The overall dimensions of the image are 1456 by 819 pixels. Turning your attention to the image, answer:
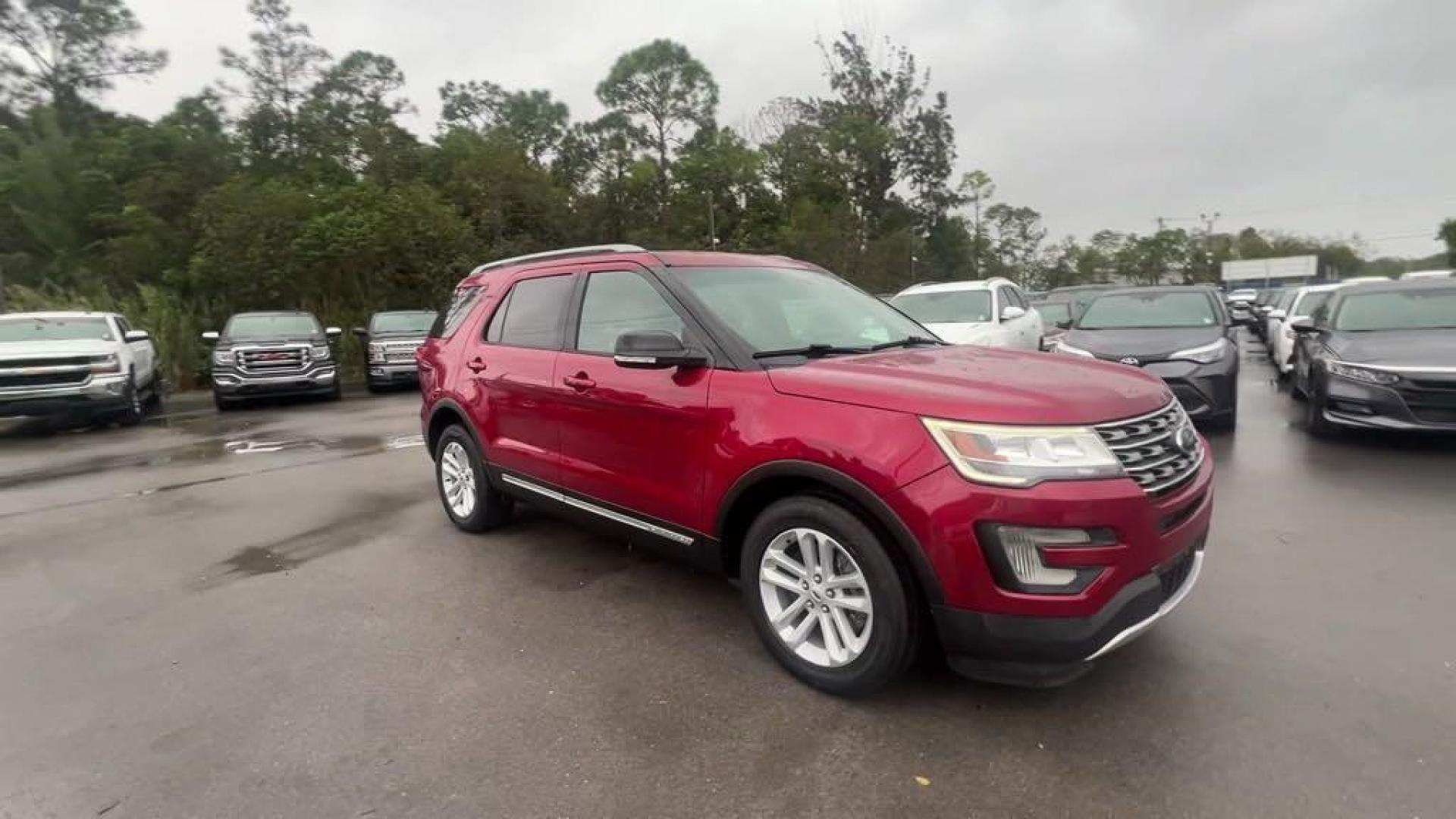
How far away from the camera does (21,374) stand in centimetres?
1001

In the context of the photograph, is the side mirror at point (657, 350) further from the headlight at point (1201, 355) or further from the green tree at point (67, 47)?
the green tree at point (67, 47)

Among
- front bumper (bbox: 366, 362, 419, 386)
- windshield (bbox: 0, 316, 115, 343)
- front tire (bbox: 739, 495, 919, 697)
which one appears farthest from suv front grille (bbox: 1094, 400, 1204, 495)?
front bumper (bbox: 366, 362, 419, 386)

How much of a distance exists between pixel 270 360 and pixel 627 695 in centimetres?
1208

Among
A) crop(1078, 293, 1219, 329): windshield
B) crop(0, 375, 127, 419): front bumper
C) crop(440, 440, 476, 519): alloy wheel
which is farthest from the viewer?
crop(0, 375, 127, 419): front bumper

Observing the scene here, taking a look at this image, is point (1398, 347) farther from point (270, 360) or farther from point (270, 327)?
point (270, 327)

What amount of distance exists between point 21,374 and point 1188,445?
12916 millimetres

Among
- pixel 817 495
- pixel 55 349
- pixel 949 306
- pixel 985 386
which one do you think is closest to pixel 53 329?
pixel 55 349

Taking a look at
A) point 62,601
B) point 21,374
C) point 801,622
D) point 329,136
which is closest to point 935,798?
point 801,622

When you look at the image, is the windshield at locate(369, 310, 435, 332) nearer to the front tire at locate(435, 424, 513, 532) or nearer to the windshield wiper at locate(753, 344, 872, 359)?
the front tire at locate(435, 424, 513, 532)

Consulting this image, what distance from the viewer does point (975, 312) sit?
32.6 feet

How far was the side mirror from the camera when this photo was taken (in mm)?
3305

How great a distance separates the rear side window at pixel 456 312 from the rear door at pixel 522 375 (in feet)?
1.23

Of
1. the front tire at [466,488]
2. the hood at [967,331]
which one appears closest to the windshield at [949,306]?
the hood at [967,331]

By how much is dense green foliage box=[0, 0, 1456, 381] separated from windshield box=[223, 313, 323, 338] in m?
4.36
